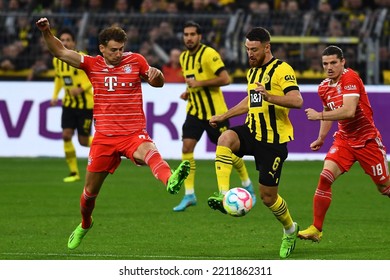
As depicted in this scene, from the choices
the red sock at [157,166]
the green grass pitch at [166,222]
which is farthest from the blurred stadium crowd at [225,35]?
the red sock at [157,166]

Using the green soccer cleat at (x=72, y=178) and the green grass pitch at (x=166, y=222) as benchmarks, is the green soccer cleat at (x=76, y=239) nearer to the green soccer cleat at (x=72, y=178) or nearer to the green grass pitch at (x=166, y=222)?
the green grass pitch at (x=166, y=222)

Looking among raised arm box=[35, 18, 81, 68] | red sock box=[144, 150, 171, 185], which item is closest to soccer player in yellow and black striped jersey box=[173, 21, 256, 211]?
raised arm box=[35, 18, 81, 68]

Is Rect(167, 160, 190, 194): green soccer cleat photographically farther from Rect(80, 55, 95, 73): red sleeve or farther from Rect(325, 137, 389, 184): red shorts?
Rect(325, 137, 389, 184): red shorts

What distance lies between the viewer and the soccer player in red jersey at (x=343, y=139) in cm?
1118

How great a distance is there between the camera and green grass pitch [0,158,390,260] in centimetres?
1059

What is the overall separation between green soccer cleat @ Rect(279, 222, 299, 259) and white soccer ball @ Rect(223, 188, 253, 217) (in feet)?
2.55

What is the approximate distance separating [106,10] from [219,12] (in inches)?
98.6

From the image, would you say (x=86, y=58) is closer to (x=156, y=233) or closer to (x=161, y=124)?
(x=156, y=233)

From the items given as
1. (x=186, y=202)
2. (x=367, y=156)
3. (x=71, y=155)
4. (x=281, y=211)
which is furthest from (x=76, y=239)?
(x=71, y=155)

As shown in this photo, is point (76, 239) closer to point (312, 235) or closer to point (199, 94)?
point (312, 235)

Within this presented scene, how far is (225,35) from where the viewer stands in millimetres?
23094

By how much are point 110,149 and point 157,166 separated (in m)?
0.59
